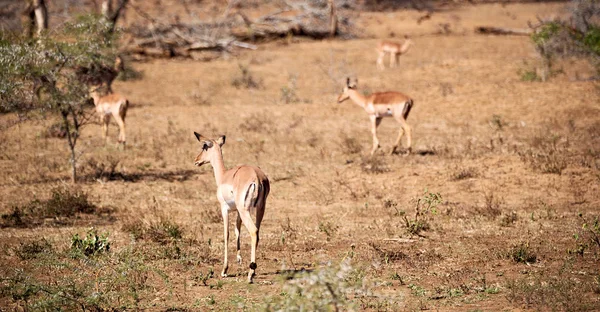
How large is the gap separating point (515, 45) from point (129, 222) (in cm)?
1904

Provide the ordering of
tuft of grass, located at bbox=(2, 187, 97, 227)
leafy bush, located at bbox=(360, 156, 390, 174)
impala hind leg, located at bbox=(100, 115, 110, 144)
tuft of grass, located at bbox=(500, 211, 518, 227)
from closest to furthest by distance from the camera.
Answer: tuft of grass, located at bbox=(500, 211, 518, 227), tuft of grass, located at bbox=(2, 187, 97, 227), leafy bush, located at bbox=(360, 156, 390, 174), impala hind leg, located at bbox=(100, 115, 110, 144)

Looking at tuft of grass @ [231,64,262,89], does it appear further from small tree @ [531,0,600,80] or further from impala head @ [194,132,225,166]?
impala head @ [194,132,225,166]

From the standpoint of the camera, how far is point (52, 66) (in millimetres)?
12258

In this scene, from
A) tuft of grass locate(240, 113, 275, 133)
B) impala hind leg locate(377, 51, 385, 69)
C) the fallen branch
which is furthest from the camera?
the fallen branch

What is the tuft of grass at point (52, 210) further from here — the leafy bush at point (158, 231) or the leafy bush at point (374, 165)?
the leafy bush at point (374, 165)

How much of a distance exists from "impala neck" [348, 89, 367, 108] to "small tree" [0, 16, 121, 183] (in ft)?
15.9

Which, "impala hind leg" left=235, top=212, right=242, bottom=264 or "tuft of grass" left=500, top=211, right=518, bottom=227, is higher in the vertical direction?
"impala hind leg" left=235, top=212, right=242, bottom=264

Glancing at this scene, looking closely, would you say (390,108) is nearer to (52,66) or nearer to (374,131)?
(374,131)

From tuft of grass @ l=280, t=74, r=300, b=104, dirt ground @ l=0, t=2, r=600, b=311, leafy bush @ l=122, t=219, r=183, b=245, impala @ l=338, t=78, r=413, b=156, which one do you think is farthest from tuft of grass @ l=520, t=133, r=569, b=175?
tuft of grass @ l=280, t=74, r=300, b=104

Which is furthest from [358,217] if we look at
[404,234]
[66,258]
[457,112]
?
[457,112]

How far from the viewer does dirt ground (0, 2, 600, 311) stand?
766cm

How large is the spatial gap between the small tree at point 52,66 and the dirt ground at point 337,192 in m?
1.34

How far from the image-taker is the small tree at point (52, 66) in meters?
11.5

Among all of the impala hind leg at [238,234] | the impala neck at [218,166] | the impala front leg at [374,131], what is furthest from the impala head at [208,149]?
the impala front leg at [374,131]
